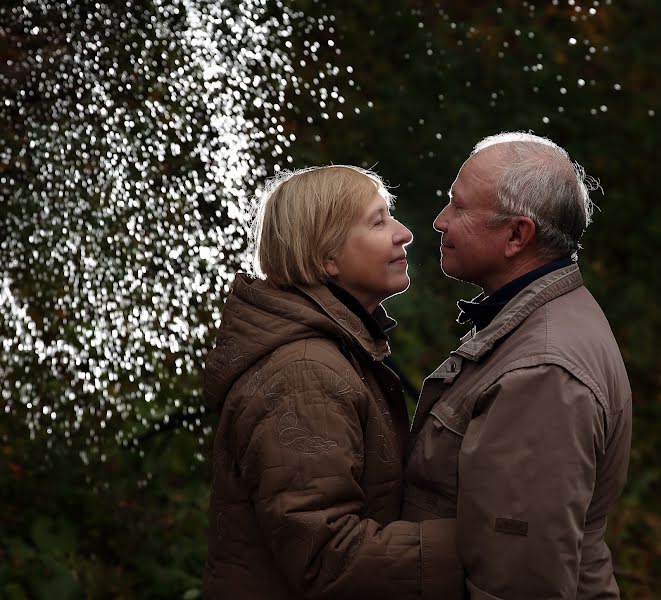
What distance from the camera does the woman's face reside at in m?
2.29

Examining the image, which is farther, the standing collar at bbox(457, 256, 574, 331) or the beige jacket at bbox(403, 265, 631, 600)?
the standing collar at bbox(457, 256, 574, 331)

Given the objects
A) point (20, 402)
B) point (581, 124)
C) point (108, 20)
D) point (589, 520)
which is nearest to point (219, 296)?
point (20, 402)

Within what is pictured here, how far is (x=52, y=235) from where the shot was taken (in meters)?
4.08

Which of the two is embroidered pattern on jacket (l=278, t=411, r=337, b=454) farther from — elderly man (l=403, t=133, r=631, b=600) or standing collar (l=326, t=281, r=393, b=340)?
standing collar (l=326, t=281, r=393, b=340)

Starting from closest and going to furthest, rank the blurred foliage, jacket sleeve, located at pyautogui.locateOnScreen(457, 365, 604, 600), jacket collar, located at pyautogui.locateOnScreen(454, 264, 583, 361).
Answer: jacket sleeve, located at pyautogui.locateOnScreen(457, 365, 604, 600), jacket collar, located at pyautogui.locateOnScreen(454, 264, 583, 361), the blurred foliage

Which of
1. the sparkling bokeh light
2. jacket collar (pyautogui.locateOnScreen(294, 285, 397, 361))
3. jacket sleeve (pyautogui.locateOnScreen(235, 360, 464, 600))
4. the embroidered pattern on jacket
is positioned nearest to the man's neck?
jacket collar (pyautogui.locateOnScreen(294, 285, 397, 361))

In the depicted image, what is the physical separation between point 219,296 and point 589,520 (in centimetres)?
249

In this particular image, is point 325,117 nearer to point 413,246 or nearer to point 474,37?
point 413,246

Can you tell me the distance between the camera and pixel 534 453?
1847 millimetres

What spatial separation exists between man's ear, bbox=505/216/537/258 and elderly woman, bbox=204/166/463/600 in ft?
0.91

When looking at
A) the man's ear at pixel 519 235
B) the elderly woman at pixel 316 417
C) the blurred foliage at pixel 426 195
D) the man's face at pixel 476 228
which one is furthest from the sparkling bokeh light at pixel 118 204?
the man's ear at pixel 519 235

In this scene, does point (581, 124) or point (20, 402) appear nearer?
point (20, 402)

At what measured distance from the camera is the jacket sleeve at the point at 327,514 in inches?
76.4

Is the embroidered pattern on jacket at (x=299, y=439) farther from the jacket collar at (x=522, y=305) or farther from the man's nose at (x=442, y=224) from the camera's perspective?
the man's nose at (x=442, y=224)
